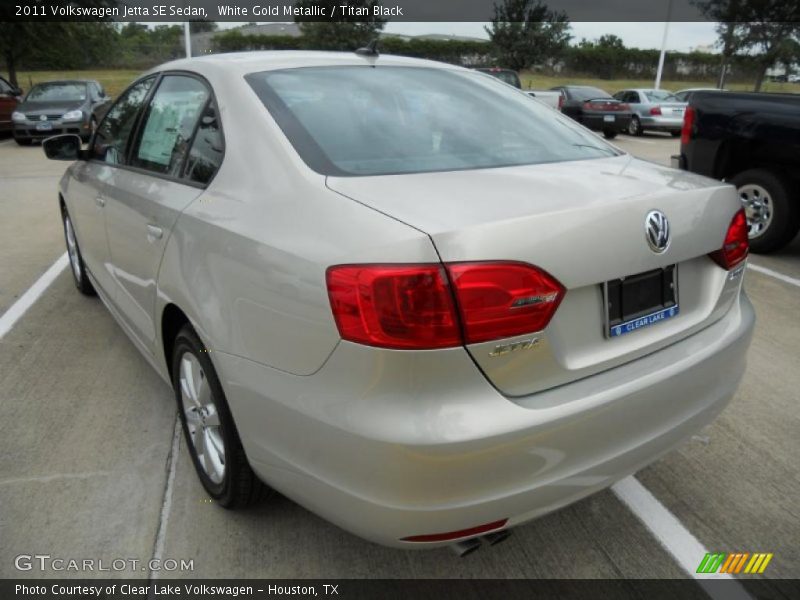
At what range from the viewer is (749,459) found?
2.80 meters

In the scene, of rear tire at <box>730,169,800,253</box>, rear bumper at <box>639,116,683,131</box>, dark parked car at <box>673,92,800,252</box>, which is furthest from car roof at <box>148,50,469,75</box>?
rear bumper at <box>639,116,683,131</box>

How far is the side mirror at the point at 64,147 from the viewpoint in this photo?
3.88 metres

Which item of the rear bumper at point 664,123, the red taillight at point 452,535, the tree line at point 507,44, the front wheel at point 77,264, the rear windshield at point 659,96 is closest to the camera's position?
the red taillight at point 452,535

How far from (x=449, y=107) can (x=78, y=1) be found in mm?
28161

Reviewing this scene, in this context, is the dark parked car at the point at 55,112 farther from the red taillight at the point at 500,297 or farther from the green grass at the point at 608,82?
the green grass at the point at 608,82

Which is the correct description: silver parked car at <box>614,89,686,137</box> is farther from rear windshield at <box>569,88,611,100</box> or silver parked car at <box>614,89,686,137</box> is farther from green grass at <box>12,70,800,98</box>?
green grass at <box>12,70,800,98</box>

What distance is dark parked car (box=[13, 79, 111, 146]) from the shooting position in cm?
1448

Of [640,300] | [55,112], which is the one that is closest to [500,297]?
[640,300]

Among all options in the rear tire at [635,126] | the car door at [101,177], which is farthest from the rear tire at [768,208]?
the rear tire at [635,126]

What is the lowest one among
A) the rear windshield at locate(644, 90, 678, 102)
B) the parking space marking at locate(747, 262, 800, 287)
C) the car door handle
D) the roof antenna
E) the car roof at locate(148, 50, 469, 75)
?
the parking space marking at locate(747, 262, 800, 287)

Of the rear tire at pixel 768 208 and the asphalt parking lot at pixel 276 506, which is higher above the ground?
the rear tire at pixel 768 208

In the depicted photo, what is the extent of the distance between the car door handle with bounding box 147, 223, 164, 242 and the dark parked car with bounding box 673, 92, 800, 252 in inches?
197

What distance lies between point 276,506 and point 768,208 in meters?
5.07

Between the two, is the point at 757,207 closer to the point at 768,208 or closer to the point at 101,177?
the point at 768,208
